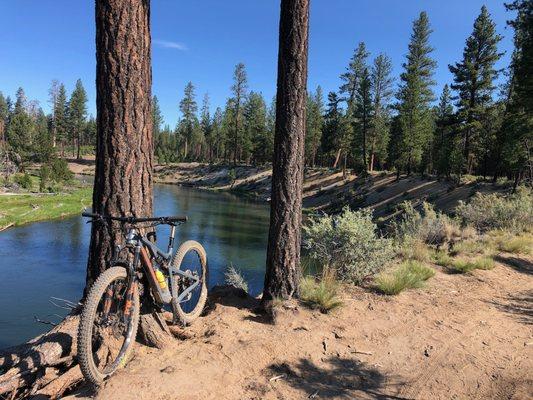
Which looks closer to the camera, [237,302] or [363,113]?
[237,302]

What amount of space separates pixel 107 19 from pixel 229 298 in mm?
3791

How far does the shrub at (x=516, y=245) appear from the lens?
9.65 meters

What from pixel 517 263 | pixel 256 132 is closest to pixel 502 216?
pixel 517 263

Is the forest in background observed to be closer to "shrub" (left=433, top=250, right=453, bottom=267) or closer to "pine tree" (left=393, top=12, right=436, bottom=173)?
"pine tree" (left=393, top=12, right=436, bottom=173)

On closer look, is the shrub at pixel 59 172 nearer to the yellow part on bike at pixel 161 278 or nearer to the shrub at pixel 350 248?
the shrub at pixel 350 248

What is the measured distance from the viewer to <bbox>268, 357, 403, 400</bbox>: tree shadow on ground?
359 cm

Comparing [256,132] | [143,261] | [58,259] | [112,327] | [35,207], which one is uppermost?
[256,132]

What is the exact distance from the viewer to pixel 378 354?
14.2 ft

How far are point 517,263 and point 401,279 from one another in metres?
4.18

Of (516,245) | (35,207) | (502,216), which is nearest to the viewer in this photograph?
(516,245)

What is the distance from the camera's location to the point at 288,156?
5371 mm

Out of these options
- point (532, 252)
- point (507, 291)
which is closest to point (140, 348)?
point (507, 291)

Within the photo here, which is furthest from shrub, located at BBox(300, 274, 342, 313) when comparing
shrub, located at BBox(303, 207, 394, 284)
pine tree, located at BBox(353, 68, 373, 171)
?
pine tree, located at BBox(353, 68, 373, 171)

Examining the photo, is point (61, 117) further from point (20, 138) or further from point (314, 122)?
point (314, 122)
